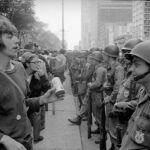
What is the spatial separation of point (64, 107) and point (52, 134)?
367 centimetres

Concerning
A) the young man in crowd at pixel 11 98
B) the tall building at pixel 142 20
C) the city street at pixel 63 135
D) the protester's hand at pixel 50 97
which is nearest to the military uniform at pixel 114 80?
the city street at pixel 63 135

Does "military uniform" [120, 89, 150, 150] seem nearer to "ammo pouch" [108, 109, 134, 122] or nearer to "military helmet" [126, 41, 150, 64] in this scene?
"military helmet" [126, 41, 150, 64]

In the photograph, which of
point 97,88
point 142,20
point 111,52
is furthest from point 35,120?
point 142,20

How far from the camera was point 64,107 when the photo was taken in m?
10.9

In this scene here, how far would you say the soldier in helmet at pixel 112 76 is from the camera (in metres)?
5.35

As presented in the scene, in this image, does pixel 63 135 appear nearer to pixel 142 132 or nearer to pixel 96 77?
pixel 96 77

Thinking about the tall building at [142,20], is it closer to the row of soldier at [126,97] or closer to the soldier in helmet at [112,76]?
the row of soldier at [126,97]

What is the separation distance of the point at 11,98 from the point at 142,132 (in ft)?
3.37

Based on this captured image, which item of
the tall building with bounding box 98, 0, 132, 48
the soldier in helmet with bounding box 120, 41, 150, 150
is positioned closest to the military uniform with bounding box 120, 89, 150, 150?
the soldier in helmet with bounding box 120, 41, 150, 150

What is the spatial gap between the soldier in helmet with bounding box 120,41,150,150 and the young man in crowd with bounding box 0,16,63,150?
0.83 meters

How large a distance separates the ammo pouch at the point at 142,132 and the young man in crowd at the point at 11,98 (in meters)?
0.84

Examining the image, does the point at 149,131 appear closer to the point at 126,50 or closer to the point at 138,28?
the point at 126,50

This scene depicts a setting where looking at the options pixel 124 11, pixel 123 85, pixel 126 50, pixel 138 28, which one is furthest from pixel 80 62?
pixel 124 11

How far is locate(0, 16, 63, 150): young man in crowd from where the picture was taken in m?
2.37
